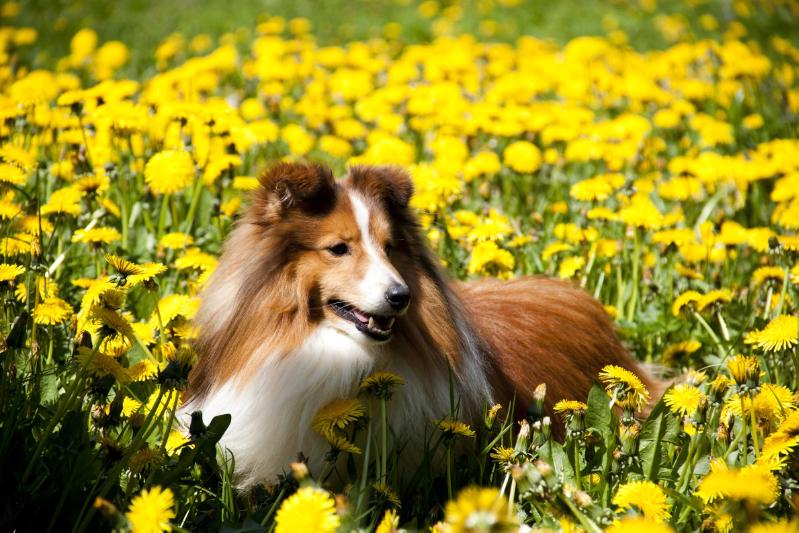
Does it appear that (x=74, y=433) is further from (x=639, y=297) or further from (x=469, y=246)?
(x=639, y=297)

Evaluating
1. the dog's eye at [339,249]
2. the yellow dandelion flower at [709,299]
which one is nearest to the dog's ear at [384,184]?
the dog's eye at [339,249]

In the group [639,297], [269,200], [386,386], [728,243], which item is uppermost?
[269,200]

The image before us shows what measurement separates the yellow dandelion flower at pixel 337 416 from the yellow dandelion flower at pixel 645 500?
2.77 feet

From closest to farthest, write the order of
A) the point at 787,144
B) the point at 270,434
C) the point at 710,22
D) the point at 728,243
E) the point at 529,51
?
the point at 270,434, the point at 728,243, the point at 787,144, the point at 529,51, the point at 710,22

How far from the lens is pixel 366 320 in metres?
3.31

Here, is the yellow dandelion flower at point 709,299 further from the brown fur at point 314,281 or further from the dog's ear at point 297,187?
the dog's ear at point 297,187

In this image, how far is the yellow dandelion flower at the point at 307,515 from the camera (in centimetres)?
187

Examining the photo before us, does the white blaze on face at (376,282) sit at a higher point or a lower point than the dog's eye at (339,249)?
lower

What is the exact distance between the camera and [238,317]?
132 inches

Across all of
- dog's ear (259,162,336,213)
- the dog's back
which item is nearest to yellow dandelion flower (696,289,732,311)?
the dog's back

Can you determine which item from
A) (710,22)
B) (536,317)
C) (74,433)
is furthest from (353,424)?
(710,22)

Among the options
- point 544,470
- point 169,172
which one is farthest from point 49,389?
point 544,470

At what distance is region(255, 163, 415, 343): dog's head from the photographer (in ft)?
10.7

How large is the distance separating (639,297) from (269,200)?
2.41 metres
